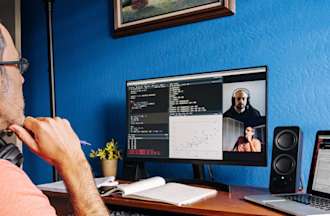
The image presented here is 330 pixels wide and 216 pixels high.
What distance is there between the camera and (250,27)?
60.2 inches

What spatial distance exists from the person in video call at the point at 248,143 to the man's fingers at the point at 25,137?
0.69 m

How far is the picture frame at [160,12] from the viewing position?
159 centimetres

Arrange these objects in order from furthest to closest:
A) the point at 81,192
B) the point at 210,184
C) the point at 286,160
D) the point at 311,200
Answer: the point at 210,184, the point at 286,160, the point at 311,200, the point at 81,192

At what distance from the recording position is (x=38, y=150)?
914mm

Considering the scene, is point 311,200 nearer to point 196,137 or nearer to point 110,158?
point 196,137

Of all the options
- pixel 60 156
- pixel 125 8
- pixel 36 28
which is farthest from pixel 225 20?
pixel 36 28

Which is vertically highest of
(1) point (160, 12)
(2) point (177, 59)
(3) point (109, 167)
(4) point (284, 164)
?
(1) point (160, 12)

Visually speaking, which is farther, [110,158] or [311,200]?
[110,158]

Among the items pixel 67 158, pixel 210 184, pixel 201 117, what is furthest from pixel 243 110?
pixel 67 158

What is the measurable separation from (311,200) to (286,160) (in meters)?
0.20

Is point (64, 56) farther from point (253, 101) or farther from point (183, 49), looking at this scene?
point (253, 101)

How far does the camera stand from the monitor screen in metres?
1.30

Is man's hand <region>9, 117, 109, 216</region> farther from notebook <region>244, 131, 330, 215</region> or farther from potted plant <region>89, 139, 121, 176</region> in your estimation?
potted plant <region>89, 139, 121, 176</region>

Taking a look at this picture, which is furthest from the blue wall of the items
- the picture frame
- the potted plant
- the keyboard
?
the keyboard
